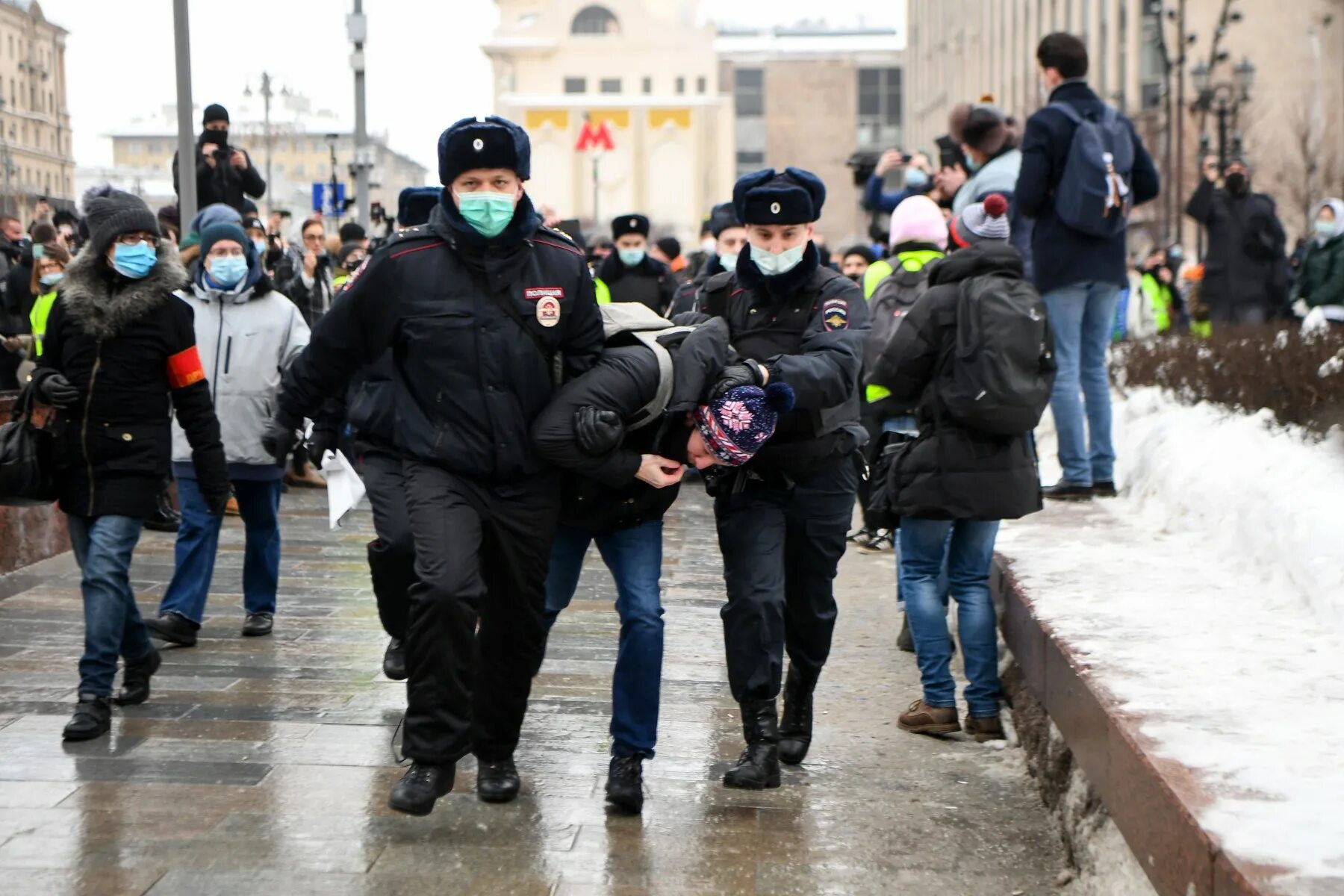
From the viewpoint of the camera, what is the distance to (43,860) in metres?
4.80

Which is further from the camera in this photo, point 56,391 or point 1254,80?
point 1254,80

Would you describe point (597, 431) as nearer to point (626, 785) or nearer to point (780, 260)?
point (780, 260)

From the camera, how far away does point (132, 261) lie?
21.1 ft

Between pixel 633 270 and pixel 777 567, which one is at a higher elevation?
pixel 633 270

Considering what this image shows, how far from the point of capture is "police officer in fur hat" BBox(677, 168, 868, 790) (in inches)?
216

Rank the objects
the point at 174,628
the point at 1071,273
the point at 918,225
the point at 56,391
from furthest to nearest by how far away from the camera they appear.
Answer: the point at 1071,273, the point at 918,225, the point at 174,628, the point at 56,391

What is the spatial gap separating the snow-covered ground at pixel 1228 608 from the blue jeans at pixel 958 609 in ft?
0.73

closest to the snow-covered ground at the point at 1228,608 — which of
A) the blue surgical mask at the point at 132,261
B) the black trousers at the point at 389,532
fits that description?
the black trousers at the point at 389,532

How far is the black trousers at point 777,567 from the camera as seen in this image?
218 inches

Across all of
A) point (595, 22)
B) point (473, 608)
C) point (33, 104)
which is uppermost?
point (595, 22)

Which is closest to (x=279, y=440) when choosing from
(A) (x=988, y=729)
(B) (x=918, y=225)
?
(A) (x=988, y=729)

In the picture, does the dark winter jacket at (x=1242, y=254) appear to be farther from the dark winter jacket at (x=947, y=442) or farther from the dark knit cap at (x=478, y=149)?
the dark knit cap at (x=478, y=149)

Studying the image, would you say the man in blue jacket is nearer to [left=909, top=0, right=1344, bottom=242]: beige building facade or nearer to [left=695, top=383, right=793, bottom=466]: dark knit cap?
[left=695, top=383, right=793, bottom=466]: dark knit cap

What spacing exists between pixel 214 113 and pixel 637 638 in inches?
368
